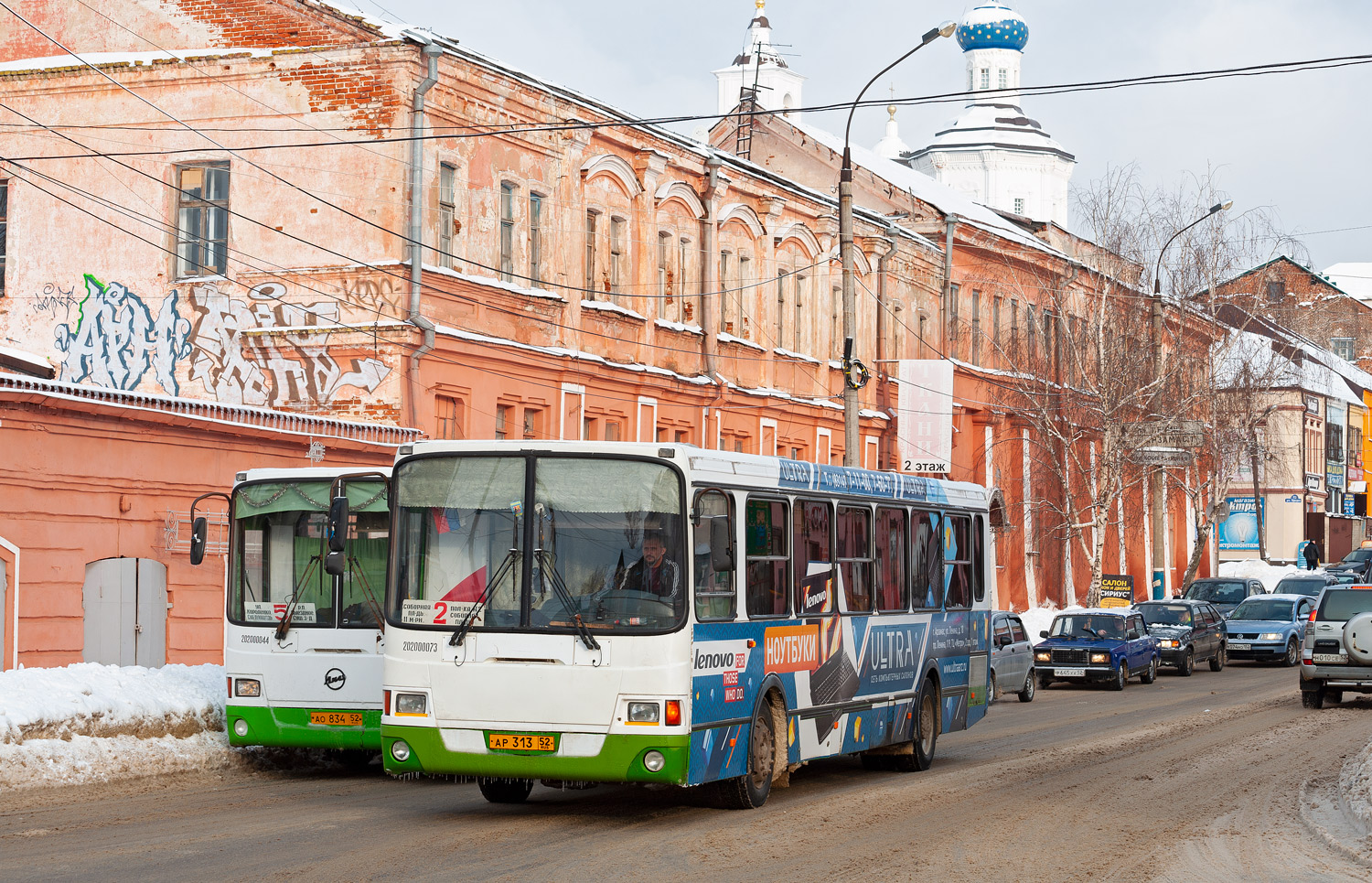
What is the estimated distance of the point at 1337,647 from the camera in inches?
964

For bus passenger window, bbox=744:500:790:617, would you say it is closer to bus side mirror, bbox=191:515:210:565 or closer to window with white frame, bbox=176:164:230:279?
bus side mirror, bbox=191:515:210:565

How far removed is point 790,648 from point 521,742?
8.66 feet

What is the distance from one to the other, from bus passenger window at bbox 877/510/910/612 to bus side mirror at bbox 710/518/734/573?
3218mm

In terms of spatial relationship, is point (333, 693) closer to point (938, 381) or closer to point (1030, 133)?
point (938, 381)

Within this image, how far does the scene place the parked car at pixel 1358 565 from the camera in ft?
200

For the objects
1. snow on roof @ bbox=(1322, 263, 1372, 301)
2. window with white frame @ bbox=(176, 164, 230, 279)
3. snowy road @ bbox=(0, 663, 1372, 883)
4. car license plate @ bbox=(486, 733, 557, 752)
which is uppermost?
snow on roof @ bbox=(1322, 263, 1372, 301)

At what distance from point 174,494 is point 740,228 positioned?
19.7 m

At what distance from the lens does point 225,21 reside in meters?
29.8

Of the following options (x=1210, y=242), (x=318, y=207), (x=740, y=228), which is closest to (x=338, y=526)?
(x=318, y=207)

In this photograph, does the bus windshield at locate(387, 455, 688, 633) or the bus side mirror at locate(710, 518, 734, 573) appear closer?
Answer: the bus windshield at locate(387, 455, 688, 633)

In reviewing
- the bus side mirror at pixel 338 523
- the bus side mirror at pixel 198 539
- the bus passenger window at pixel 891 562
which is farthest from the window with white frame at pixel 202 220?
the bus side mirror at pixel 338 523

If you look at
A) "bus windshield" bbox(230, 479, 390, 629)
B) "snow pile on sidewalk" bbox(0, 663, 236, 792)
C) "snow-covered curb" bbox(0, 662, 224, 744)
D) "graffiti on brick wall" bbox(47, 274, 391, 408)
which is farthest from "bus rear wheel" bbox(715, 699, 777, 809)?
"graffiti on brick wall" bbox(47, 274, 391, 408)

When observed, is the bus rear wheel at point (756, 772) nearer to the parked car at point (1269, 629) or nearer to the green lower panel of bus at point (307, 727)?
the green lower panel of bus at point (307, 727)

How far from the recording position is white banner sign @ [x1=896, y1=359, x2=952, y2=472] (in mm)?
45125
